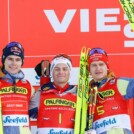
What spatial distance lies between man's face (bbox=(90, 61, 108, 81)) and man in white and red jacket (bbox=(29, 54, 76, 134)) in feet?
0.68

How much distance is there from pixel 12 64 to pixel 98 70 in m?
0.75

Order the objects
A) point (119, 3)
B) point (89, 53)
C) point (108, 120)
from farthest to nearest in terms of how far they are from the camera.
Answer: point (119, 3) → point (89, 53) → point (108, 120)

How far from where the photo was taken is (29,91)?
450cm

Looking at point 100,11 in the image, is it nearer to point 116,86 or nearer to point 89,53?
point 89,53

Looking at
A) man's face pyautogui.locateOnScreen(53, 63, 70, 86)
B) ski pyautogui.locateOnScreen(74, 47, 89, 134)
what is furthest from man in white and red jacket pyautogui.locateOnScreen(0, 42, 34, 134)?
ski pyautogui.locateOnScreen(74, 47, 89, 134)

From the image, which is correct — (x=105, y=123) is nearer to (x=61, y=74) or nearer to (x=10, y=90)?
(x=61, y=74)

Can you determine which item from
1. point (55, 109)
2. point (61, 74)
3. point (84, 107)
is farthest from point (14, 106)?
point (84, 107)

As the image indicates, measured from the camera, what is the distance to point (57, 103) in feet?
14.4

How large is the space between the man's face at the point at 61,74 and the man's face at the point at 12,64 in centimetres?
32

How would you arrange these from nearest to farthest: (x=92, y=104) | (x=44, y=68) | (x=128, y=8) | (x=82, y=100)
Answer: (x=92, y=104) < (x=82, y=100) < (x=44, y=68) < (x=128, y=8)

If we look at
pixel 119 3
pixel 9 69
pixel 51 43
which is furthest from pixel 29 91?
pixel 119 3

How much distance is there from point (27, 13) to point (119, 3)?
1.01 m

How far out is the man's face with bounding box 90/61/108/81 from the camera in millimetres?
4449

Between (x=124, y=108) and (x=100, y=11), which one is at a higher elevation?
(x=100, y=11)
